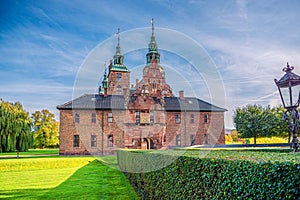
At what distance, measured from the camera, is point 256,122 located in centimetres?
3303

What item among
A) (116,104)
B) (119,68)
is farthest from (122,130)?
(119,68)

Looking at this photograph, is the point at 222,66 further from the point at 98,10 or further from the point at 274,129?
the point at 274,129

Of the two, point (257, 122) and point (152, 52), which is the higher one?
point (152, 52)

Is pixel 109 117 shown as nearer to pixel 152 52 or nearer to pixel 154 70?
pixel 154 70

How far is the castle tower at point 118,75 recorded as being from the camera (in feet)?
163

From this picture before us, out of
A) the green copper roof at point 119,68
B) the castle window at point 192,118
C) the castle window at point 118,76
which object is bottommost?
the castle window at point 192,118

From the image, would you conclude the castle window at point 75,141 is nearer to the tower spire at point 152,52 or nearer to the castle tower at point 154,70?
the castle tower at point 154,70

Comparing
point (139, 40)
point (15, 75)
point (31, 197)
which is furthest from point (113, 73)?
point (31, 197)

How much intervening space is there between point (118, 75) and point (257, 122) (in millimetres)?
29257

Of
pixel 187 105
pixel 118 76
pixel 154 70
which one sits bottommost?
pixel 187 105

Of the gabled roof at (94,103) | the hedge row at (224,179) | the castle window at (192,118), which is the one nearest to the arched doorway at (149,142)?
the gabled roof at (94,103)

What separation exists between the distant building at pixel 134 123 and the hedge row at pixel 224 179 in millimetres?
22929

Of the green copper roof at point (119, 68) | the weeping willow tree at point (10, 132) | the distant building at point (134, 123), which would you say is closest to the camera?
the distant building at point (134, 123)

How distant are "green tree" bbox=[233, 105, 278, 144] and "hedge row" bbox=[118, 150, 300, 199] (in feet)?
101
